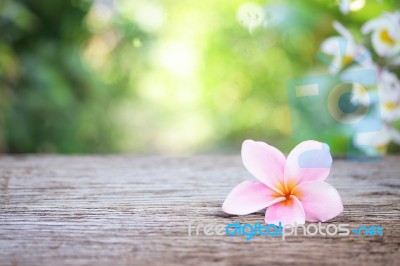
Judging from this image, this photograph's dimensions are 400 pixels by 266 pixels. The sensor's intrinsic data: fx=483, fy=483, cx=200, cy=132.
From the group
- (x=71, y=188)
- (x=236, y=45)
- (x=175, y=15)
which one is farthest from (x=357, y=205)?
(x=175, y=15)

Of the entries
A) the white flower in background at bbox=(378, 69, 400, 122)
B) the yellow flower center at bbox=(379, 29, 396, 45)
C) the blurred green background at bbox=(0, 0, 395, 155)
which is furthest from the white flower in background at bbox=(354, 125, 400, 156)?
the blurred green background at bbox=(0, 0, 395, 155)

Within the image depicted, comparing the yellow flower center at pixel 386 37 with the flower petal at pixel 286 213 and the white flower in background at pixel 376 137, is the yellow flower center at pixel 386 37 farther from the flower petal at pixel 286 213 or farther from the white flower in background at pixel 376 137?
the flower petal at pixel 286 213

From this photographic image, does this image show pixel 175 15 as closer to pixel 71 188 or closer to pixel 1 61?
pixel 1 61

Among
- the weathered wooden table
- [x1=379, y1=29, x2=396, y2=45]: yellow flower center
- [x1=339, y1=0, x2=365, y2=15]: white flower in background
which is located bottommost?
the weathered wooden table

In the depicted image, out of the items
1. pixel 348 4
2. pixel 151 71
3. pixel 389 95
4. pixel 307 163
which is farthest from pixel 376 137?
pixel 151 71

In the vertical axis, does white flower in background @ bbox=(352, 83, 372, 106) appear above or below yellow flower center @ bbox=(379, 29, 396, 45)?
below

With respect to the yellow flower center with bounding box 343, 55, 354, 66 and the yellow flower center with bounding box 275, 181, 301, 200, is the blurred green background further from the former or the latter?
the yellow flower center with bounding box 275, 181, 301, 200
